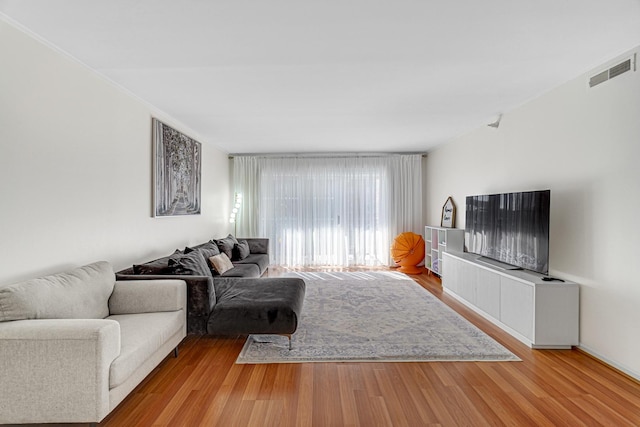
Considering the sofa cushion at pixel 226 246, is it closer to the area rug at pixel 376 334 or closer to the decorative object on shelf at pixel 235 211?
the decorative object on shelf at pixel 235 211

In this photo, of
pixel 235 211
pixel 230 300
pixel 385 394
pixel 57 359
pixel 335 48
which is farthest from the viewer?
pixel 235 211

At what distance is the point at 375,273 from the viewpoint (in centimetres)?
647

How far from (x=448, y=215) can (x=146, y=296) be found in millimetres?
5137

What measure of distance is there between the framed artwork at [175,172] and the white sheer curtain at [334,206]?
6.59 feet

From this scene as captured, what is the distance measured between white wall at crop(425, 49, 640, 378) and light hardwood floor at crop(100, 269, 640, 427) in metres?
0.47

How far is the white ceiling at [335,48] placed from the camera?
209cm

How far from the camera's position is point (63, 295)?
2.24m

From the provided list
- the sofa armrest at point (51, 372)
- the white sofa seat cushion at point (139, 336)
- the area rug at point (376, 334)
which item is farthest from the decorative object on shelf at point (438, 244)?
the sofa armrest at point (51, 372)

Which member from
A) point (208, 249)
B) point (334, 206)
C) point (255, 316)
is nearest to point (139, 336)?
point (255, 316)

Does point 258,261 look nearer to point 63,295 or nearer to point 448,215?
point 63,295

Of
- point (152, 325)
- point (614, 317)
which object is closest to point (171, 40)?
point (152, 325)

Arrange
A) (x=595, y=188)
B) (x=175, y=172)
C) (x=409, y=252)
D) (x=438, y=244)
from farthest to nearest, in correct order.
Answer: (x=409, y=252) → (x=438, y=244) → (x=175, y=172) → (x=595, y=188)

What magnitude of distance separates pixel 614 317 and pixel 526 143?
6.67 feet

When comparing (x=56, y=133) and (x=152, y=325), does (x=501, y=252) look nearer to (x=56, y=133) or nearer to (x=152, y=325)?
(x=152, y=325)
